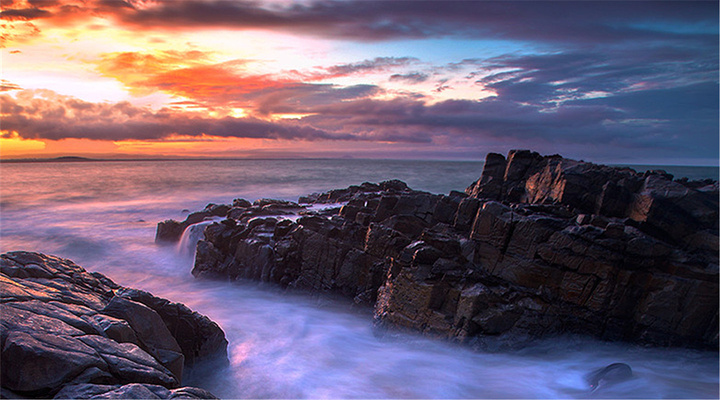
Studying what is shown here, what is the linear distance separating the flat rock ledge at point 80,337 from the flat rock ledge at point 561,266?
21.0 ft

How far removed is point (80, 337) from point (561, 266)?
36.4 feet

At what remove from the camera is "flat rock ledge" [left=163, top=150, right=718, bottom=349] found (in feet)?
33.7

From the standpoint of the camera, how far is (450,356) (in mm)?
10320

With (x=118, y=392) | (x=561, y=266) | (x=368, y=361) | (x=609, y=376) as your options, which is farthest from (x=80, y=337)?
(x=561, y=266)

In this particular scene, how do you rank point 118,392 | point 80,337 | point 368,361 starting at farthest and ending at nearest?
point 368,361 → point 80,337 → point 118,392

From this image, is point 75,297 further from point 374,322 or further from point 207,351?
point 374,322

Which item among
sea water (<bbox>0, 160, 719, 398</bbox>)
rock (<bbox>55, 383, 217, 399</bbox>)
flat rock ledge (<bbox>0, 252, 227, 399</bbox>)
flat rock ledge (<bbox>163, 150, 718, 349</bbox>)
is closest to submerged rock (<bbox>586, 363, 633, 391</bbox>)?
sea water (<bbox>0, 160, 719, 398</bbox>)

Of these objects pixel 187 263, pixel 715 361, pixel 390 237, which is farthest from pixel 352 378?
pixel 187 263

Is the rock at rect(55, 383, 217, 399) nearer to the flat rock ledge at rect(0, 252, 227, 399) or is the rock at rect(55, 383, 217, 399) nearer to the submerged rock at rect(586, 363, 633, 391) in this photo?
the flat rock ledge at rect(0, 252, 227, 399)

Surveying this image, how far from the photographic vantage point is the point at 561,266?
11.1 metres

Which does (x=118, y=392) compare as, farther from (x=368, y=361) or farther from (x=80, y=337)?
(x=368, y=361)

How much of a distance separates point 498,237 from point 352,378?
594 cm

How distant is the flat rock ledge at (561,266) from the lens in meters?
10.3

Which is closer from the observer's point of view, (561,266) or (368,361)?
(368,361)
